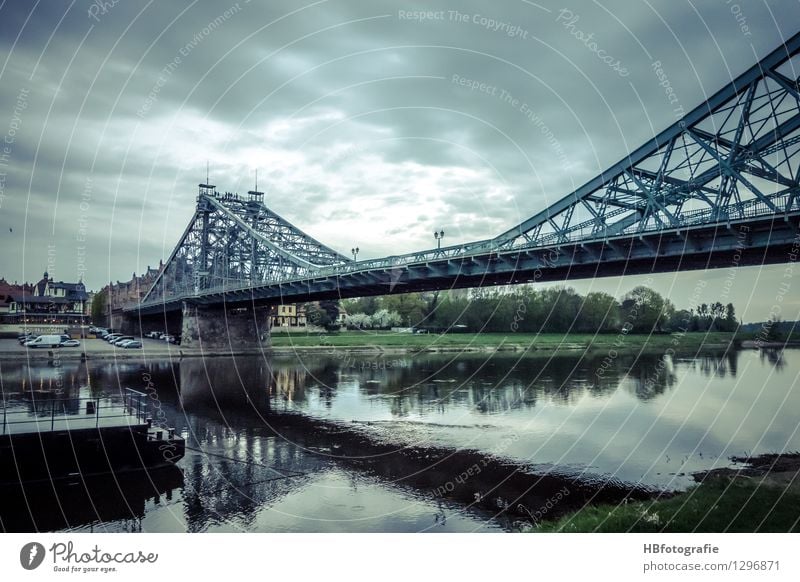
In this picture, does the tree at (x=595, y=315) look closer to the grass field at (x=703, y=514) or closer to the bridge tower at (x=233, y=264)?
the bridge tower at (x=233, y=264)

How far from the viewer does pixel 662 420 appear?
2188 centimetres

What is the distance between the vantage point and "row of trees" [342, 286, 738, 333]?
61.6 meters

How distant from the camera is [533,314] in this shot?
69.2 metres

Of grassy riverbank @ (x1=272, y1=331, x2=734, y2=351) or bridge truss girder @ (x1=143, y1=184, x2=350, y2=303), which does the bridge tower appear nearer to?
bridge truss girder @ (x1=143, y1=184, x2=350, y2=303)

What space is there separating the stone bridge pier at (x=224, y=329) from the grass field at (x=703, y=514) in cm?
4617

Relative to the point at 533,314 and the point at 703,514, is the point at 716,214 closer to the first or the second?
the point at 703,514

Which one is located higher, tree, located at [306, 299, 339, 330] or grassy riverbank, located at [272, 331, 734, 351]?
tree, located at [306, 299, 339, 330]

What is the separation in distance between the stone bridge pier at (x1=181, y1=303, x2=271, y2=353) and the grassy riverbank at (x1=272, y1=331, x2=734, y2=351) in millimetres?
3466

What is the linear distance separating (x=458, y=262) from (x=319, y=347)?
3245 cm

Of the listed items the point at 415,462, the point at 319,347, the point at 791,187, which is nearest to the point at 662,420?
the point at 791,187

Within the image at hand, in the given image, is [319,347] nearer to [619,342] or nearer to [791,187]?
[619,342]

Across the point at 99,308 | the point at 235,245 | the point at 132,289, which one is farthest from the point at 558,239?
the point at 132,289

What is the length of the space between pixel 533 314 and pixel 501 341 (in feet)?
31.2

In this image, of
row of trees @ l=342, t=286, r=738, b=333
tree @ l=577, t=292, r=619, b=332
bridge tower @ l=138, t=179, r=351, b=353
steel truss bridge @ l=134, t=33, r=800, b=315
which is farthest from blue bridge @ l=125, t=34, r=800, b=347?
tree @ l=577, t=292, r=619, b=332
